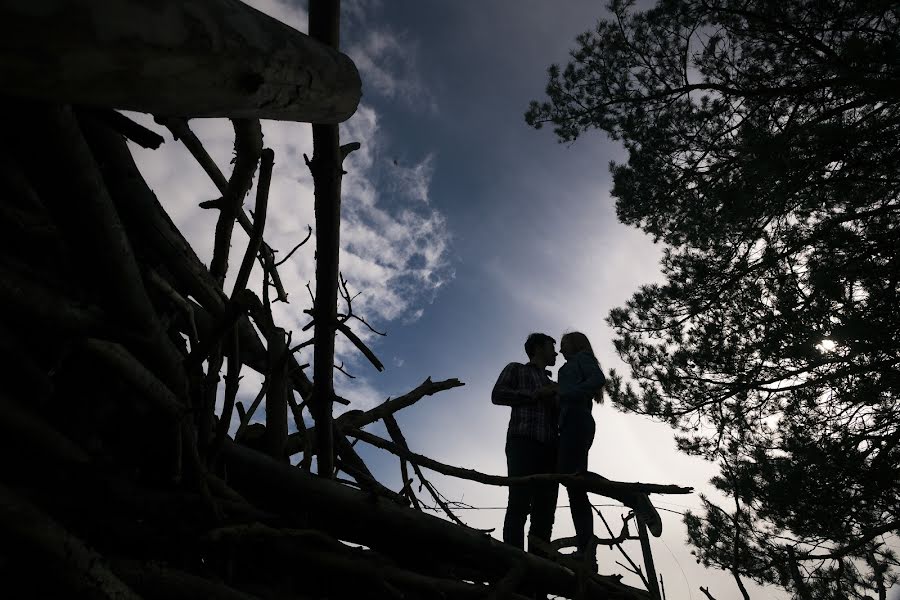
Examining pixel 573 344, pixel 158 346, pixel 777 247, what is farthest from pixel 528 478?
pixel 777 247

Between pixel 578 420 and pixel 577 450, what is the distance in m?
0.18

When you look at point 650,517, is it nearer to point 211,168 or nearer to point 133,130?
point 211,168

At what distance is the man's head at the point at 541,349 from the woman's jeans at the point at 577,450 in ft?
2.57

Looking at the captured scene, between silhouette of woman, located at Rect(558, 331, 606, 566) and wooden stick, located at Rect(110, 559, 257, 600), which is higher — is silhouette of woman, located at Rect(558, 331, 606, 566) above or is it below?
above

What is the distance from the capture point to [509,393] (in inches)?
138

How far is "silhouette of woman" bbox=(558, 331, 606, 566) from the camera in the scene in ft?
9.79

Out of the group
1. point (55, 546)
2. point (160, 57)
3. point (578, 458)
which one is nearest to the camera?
point (160, 57)

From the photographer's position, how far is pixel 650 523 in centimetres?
261

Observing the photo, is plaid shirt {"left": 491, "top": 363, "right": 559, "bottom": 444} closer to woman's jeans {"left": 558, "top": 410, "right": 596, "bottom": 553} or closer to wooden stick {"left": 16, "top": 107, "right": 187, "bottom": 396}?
woman's jeans {"left": 558, "top": 410, "right": 596, "bottom": 553}

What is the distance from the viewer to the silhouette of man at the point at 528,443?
307cm

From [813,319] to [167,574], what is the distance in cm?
567

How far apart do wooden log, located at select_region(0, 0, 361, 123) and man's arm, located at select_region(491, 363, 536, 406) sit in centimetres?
295

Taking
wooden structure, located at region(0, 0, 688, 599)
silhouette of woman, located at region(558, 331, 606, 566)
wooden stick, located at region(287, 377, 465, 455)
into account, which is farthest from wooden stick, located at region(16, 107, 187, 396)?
silhouette of woman, located at region(558, 331, 606, 566)

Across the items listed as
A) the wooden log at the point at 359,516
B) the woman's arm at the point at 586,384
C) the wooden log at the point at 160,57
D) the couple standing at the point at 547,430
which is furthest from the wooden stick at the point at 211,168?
the woman's arm at the point at 586,384
